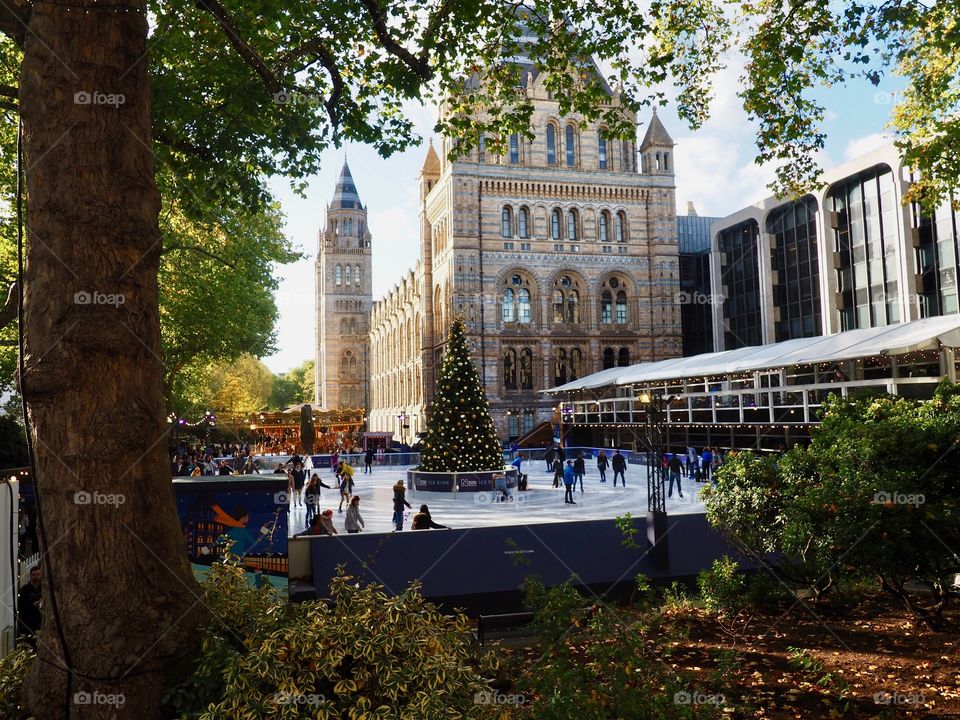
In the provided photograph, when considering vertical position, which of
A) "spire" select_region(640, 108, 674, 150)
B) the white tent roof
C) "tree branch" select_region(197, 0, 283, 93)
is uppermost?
"spire" select_region(640, 108, 674, 150)

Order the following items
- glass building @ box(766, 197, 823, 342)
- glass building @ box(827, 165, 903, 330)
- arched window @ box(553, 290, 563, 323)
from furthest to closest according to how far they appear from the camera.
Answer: arched window @ box(553, 290, 563, 323) < glass building @ box(766, 197, 823, 342) < glass building @ box(827, 165, 903, 330)

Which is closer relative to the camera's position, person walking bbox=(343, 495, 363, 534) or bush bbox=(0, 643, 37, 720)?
bush bbox=(0, 643, 37, 720)

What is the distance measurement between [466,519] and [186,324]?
1545cm

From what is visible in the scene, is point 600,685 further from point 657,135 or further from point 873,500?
point 657,135

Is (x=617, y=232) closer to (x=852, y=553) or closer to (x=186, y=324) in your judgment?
(x=186, y=324)

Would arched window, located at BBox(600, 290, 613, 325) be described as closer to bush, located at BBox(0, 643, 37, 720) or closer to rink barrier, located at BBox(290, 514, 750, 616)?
rink barrier, located at BBox(290, 514, 750, 616)

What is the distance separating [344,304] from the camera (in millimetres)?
94062

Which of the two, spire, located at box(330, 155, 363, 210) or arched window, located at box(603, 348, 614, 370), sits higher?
spire, located at box(330, 155, 363, 210)

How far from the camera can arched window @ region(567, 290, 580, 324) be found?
50.1 m

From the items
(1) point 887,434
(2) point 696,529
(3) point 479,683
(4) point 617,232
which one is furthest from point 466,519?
(4) point 617,232

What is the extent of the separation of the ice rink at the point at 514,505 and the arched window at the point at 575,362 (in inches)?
799

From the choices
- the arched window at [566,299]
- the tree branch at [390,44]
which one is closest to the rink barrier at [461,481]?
the tree branch at [390,44]

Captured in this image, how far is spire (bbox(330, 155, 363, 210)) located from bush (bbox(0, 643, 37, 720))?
9593 cm

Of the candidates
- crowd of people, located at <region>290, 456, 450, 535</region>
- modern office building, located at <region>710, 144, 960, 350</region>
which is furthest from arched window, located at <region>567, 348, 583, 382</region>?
crowd of people, located at <region>290, 456, 450, 535</region>
